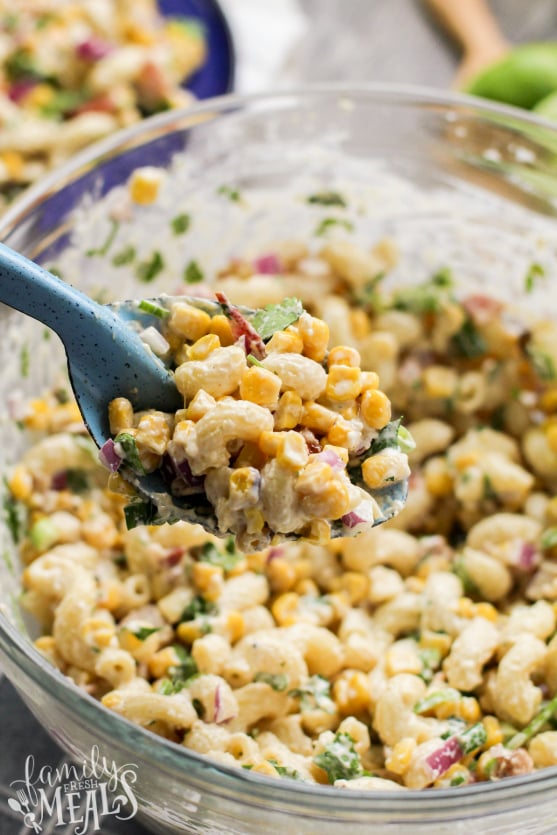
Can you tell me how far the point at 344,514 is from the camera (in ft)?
3.39

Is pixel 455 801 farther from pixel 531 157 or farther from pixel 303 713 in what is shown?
pixel 531 157

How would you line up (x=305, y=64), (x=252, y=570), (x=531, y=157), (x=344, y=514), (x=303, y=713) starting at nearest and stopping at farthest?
(x=344, y=514) → (x=303, y=713) → (x=252, y=570) → (x=531, y=157) → (x=305, y=64)

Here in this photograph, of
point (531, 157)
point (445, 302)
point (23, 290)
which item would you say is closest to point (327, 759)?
point (23, 290)

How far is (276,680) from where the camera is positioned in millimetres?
1259

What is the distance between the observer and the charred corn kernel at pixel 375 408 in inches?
43.1

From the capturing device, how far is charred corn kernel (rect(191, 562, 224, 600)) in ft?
4.45

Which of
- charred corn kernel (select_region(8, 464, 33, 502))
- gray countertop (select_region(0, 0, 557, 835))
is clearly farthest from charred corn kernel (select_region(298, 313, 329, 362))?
gray countertop (select_region(0, 0, 557, 835))

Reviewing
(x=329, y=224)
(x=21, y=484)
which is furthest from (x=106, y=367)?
(x=329, y=224)

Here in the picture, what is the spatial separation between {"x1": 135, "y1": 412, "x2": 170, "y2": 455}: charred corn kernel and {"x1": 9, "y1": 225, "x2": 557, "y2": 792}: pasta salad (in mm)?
74

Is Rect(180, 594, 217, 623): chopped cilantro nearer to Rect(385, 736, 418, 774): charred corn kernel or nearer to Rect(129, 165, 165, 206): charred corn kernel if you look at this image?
Rect(385, 736, 418, 774): charred corn kernel

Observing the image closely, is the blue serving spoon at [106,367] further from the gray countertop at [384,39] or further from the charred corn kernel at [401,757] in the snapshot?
the gray countertop at [384,39]

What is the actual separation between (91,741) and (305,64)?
1.95 meters

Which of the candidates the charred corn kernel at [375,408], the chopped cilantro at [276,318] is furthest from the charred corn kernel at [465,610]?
the chopped cilantro at [276,318]

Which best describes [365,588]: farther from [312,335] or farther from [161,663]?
[312,335]
